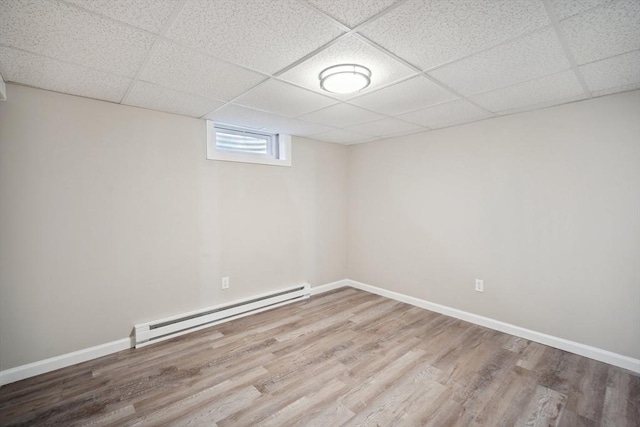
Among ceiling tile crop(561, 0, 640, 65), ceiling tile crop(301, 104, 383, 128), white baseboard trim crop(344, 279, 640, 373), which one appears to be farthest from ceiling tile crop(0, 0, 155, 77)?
white baseboard trim crop(344, 279, 640, 373)

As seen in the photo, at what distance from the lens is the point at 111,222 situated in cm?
256

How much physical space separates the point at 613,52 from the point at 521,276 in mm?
2024

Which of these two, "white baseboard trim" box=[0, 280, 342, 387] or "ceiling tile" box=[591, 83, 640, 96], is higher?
"ceiling tile" box=[591, 83, 640, 96]

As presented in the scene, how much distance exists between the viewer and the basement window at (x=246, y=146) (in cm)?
316

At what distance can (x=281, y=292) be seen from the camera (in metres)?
3.74

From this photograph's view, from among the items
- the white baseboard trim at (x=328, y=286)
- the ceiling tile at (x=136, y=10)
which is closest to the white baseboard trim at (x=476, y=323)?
the white baseboard trim at (x=328, y=286)

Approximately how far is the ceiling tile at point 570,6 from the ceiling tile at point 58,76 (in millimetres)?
2561

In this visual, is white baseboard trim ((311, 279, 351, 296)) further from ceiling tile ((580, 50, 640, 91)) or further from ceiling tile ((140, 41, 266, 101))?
ceiling tile ((580, 50, 640, 91))

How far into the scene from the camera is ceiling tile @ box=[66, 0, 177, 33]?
49.3 inches

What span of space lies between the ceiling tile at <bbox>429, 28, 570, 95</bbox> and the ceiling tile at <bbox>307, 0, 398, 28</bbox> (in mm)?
788

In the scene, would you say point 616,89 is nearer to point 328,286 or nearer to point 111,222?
point 328,286

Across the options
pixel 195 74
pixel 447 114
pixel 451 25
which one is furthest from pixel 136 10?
pixel 447 114

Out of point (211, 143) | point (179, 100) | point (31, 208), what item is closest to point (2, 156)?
point (31, 208)

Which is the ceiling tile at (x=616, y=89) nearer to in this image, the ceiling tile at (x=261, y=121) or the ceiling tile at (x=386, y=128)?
the ceiling tile at (x=386, y=128)
